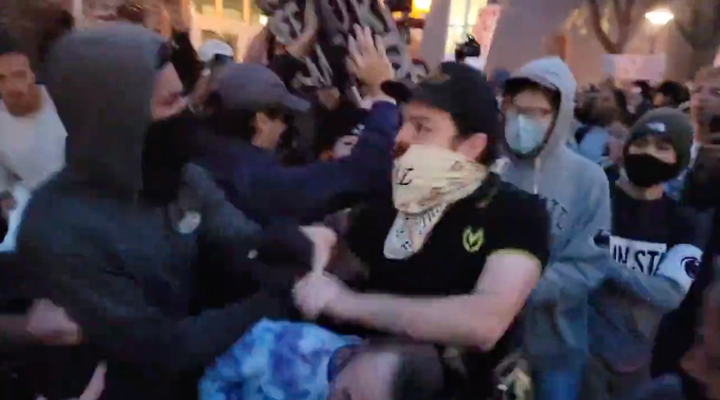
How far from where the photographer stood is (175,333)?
1.48 metres

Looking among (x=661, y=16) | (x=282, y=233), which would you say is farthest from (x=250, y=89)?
(x=661, y=16)

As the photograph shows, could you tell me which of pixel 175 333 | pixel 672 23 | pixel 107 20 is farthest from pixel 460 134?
pixel 672 23

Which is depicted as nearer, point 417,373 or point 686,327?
point 417,373

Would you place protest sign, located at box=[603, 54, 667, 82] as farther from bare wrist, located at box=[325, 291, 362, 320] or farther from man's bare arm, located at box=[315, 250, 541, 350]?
bare wrist, located at box=[325, 291, 362, 320]

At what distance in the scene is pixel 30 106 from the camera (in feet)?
5.56

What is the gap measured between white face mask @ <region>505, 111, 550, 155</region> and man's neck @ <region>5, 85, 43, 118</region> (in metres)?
1.03

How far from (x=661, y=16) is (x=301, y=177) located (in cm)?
167

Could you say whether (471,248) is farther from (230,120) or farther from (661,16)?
(661,16)

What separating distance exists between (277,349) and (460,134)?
543mm

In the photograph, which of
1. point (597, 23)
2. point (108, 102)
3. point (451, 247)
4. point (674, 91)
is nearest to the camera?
point (108, 102)

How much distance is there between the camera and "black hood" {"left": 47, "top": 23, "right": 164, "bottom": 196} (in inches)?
55.8

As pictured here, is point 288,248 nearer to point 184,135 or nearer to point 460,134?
point 184,135

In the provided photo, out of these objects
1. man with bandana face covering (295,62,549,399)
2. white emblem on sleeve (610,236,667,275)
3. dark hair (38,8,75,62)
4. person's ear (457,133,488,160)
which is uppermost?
dark hair (38,8,75,62)

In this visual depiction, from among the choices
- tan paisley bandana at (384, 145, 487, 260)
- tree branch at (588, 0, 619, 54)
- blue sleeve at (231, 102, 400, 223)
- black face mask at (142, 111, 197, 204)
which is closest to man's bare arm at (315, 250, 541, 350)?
tan paisley bandana at (384, 145, 487, 260)
